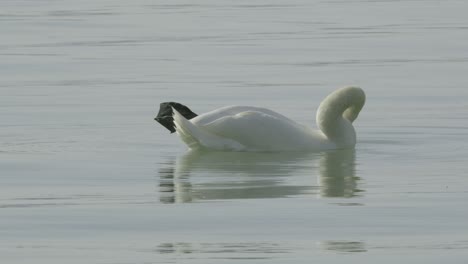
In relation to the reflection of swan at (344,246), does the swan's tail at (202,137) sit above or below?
above

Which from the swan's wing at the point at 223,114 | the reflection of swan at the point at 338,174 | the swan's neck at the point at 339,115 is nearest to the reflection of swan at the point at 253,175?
the reflection of swan at the point at 338,174

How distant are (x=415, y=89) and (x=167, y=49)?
206 inches

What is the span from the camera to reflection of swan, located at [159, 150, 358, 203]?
35.8 ft

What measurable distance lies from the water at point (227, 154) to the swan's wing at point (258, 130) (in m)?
0.14

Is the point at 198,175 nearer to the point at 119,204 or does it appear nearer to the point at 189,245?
the point at 119,204

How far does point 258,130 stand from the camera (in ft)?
43.5

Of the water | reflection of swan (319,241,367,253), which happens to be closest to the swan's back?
the water

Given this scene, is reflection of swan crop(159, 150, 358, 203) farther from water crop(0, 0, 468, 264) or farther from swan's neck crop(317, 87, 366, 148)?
swan's neck crop(317, 87, 366, 148)

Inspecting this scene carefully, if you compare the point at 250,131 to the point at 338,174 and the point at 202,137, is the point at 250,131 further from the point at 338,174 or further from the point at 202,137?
the point at 338,174

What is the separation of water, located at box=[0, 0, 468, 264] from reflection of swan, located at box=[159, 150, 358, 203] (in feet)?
0.07

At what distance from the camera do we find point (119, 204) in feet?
33.8

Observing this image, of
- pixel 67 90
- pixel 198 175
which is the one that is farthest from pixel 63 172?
pixel 67 90

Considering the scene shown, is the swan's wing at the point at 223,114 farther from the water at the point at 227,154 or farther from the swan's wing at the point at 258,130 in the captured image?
the water at the point at 227,154

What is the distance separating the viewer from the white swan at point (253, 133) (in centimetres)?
1325
